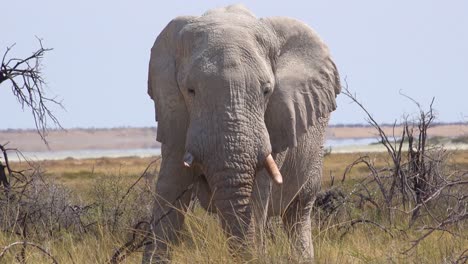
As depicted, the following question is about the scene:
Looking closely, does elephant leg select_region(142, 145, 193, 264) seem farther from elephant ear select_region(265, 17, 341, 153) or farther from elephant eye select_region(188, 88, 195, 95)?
elephant ear select_region(265, 17, 341, 153)

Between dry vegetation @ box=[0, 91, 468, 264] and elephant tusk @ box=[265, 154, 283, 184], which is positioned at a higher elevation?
elephant tusk @ box=[265, 154, 283, 184]

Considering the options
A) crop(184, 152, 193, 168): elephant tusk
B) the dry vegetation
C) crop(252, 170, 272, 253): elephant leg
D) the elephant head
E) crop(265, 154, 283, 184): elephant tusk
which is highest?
the elephant head

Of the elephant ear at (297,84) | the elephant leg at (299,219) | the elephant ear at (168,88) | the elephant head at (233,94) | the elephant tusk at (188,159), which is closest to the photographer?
the elephant tusk at (188,159)

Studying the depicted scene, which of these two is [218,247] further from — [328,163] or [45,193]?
[328,163]

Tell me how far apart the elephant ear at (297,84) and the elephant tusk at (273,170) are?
0.52 m

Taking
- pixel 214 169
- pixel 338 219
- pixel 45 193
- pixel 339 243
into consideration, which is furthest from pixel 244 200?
pixel 45 193

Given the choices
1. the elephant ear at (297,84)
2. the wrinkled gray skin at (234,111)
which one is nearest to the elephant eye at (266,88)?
the wrinkled gray skin at (234,111)

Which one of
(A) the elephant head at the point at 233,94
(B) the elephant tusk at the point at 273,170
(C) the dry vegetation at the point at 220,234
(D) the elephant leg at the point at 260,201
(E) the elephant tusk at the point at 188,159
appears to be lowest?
(C) the dry vegetation at the point at 220,234

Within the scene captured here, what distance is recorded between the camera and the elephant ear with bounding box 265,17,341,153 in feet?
26.3

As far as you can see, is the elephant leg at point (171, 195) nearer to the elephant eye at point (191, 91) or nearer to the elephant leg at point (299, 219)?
the elephant eye at point (191, 91)

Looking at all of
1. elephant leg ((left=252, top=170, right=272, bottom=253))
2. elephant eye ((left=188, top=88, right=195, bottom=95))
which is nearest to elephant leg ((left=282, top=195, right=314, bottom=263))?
elephant leg ((left=252, top=170, right=272, bottom=253))

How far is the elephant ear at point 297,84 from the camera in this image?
315 inches

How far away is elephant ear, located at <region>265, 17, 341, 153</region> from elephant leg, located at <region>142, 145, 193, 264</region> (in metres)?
0.62

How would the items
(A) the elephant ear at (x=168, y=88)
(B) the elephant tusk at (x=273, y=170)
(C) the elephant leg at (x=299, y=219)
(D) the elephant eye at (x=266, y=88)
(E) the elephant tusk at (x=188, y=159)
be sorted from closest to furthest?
(E) the elephant tusk at (x=188, y=159), (B) the elephant tusk at (x=273, y=170), (D) the elephant eye at (x=266, y=88), (A) the elephant ear at (x=168, y=88), (C) the elephant leg at (x=299, y=219)
